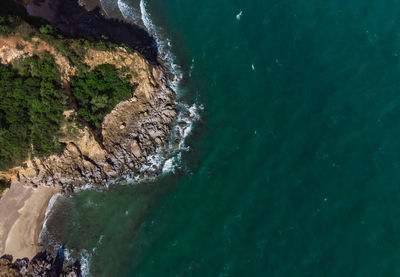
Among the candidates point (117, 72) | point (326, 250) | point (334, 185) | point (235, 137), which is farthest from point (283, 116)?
point (117, 72)

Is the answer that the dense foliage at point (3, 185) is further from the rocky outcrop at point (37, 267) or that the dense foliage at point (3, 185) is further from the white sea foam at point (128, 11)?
the white sea foam at point (128, 11)

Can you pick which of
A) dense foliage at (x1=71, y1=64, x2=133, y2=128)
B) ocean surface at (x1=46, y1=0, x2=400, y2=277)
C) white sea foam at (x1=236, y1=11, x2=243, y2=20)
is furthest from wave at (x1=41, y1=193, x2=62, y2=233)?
white sea foam at (x1=236, y1=11, x2=243, y2=20)

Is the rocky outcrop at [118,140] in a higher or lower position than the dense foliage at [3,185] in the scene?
higher

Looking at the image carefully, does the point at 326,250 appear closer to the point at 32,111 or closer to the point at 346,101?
the point at 346,101

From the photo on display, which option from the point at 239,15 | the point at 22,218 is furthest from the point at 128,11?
the point at 22,218

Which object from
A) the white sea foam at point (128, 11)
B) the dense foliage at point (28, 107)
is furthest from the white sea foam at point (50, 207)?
the white sea foam at point (128, 11)

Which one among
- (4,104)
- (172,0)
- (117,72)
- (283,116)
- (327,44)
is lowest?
(4,104)

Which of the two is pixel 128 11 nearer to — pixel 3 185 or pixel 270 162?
pixel 3 185

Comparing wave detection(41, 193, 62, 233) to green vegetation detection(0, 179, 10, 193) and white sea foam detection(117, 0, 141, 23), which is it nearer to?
green vegetation detection(0, 179, 10, 193)
